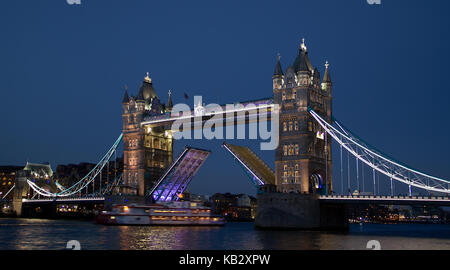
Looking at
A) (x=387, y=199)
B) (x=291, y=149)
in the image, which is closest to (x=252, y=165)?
(x=291, y=149)

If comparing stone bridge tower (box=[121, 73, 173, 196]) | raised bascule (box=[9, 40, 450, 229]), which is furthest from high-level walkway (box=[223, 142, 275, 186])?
stone bridge tower (box=[121, 73, 173, 196])

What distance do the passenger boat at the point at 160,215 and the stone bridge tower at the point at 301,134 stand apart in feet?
49.9

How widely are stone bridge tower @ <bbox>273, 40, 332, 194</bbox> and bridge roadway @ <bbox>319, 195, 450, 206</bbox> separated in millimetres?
4238

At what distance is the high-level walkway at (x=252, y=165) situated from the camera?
6297 centimetres

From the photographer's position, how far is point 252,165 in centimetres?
6391

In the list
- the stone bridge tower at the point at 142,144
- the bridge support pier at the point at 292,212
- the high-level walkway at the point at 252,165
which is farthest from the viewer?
the stone bridge tower at the point at 142,144

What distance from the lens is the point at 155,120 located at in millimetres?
77750

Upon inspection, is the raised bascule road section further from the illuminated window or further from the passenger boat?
the illuminated window

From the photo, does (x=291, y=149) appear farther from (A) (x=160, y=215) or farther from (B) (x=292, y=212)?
(A) (x=160, y=215)

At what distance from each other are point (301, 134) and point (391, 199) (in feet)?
42.2

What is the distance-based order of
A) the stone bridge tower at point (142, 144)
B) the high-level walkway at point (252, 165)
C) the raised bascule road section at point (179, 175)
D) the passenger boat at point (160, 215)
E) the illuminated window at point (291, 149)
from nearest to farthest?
the illuminated window at point (291, 149) → the high-level walkway at point (252, 165) → the raised bascule road section at point (179, 175) → the passenger boat at point (160, 215) → the stone bridge tower at point (142, 144)

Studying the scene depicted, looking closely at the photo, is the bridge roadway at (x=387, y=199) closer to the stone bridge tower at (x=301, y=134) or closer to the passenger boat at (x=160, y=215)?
the stone bridge tower at (x=301, y=134)

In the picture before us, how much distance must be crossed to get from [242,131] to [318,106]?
11057 millimetres

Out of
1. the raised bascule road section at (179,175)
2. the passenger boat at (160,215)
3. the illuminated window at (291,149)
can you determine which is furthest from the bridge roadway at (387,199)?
the passenger boat at (160,215)
